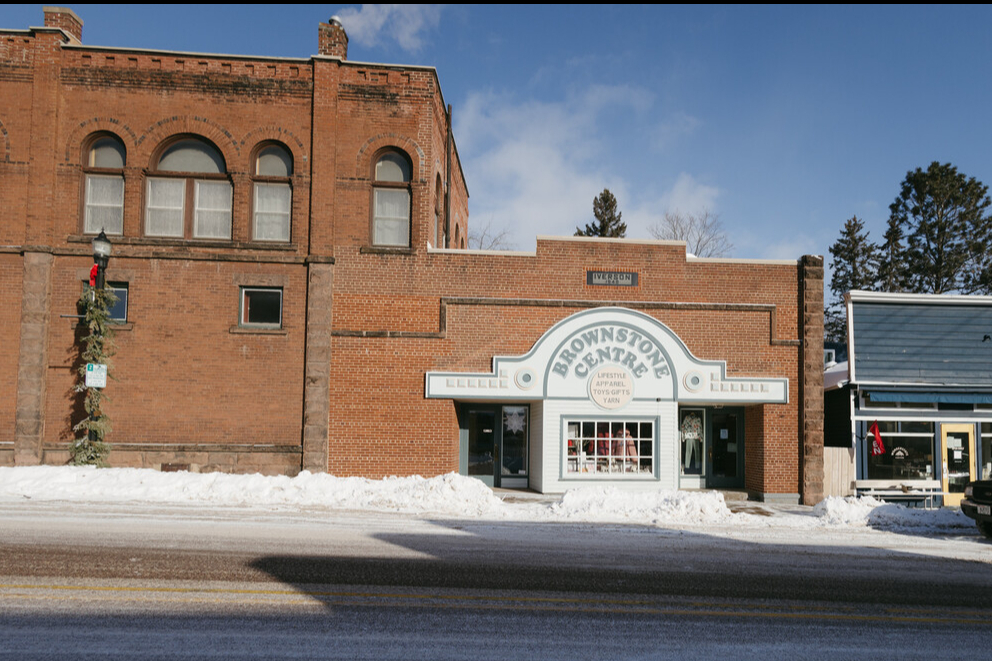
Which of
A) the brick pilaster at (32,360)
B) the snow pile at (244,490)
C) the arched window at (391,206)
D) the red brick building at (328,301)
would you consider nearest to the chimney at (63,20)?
the red brick building at (328,301)

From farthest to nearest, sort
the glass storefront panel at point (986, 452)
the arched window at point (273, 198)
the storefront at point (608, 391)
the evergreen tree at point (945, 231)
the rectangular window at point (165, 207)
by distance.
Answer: the evergreen tree at point (945, 231) → the glass storefront panel at point (986, 452) → the arched window at point (273, 198) → the rectangular window at point (165, 207) → the storefront at point (608, 391)

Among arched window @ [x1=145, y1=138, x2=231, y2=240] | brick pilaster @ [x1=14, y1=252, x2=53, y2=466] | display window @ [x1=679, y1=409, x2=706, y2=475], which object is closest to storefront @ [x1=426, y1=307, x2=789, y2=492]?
display window @ [x1=679, y1=409, x2=706, y2=475]

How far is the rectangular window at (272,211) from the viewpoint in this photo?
18578 millimetres

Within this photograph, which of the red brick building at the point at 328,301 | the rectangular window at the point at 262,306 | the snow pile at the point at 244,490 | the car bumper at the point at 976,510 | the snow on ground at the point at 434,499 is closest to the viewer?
the car bumper at the point at 976,510

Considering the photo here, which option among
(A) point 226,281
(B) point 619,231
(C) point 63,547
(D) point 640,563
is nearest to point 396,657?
(D) point 640,563

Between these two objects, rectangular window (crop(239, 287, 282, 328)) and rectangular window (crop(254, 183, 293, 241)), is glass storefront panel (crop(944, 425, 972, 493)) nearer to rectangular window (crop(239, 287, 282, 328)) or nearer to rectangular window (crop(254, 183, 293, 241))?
rectangular window (crop(239, 287, 282, 328))

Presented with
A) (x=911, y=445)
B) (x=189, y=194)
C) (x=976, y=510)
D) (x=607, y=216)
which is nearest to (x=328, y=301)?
(x=189, y=194)

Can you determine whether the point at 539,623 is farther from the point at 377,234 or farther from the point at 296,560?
the point at 377,234

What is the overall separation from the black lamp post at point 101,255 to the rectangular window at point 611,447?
11382mm

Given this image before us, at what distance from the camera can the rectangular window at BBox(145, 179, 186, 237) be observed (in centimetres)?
1833

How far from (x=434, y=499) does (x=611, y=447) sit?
5.47m

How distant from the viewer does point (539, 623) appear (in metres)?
6.70

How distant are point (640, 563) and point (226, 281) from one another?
41.4 feet

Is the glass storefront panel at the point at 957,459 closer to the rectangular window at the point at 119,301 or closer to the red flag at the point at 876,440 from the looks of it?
the red flag at the point at 876,440
